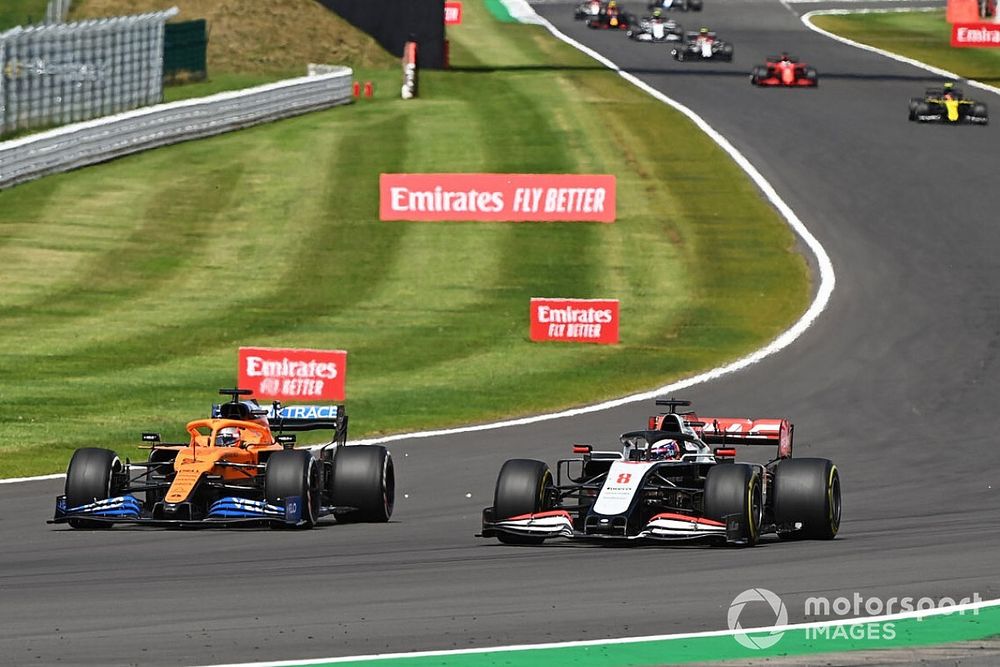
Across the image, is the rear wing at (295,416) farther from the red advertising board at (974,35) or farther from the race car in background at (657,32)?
the red advertising board at (974,35)

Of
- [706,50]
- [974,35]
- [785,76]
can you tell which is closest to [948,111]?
[785,76]

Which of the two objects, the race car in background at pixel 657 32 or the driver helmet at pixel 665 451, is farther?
the race car in background at pixel 657 32

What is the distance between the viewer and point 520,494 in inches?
613

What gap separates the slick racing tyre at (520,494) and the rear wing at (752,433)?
1989 millimetres

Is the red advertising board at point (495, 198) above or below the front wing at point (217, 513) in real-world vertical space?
above

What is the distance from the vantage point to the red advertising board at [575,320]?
1244 inches

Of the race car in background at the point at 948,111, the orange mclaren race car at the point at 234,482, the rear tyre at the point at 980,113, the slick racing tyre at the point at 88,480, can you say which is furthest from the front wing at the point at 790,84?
the slick racing tyre at the point at 88,480

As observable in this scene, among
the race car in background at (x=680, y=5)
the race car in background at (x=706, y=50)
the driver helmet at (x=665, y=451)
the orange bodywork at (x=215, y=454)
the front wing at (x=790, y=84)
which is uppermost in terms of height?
the race car in background at (x=680, y=5)

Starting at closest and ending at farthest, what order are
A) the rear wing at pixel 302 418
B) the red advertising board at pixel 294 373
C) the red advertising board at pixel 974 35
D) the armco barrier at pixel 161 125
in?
the rear wing at pixel 302 418, the red advertising board at pixel 294 373, the armco barrier at pixel 161 125, the red advertising board at pixel 974 35

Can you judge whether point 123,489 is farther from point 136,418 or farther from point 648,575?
point 136,418

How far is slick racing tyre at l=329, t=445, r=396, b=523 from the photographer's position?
1712cm

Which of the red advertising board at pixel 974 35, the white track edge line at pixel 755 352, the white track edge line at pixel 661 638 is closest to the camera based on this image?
the white track edge line at pixel 661 638

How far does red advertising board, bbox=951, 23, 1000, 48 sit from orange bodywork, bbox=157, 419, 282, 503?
63223 mm

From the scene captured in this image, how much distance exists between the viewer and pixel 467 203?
136ft
